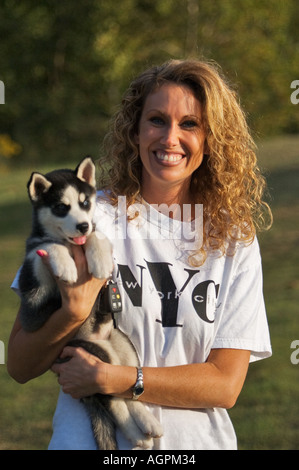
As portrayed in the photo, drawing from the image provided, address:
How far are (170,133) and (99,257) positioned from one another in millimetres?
640

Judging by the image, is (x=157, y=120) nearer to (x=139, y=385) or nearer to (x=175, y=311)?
(x=175, y=311)

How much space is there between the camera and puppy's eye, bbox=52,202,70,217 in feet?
9.23

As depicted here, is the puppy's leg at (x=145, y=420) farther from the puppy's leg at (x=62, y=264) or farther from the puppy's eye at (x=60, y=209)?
the puppy's eye at (x=60, y=209)

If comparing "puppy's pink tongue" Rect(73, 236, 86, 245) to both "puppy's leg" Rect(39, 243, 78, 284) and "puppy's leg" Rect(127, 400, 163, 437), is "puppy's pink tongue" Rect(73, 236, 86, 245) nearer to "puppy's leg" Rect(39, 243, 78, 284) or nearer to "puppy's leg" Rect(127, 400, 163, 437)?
"puppy's leg" Rect(39, 243, 78, 284)

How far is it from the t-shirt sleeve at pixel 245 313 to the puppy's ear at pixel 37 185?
0.88 metres

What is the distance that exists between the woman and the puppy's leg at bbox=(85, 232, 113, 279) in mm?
46

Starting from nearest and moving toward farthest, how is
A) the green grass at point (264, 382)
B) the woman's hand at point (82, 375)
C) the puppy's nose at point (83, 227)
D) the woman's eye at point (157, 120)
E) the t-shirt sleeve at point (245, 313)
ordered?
1. the woman's hand at point (82, 375)
2. the puppy's nose at point (83, 227)
3. the t-shirt sleeve at point (245, 313)
4. the woman's eye at point (157, 120)
5. the green grass at point (264, 382)

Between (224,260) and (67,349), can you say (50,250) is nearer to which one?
(67,349)

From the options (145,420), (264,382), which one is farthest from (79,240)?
(264,382)

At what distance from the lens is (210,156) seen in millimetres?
3207

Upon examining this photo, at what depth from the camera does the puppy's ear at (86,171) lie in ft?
9.50

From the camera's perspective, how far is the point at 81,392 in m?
2.65

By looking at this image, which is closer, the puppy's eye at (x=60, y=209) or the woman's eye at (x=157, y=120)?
the puppy's eye at (x=60, y=209)

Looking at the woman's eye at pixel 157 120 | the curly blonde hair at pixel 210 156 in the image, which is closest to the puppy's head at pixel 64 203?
the curly blonde hair at pixel 210 156
